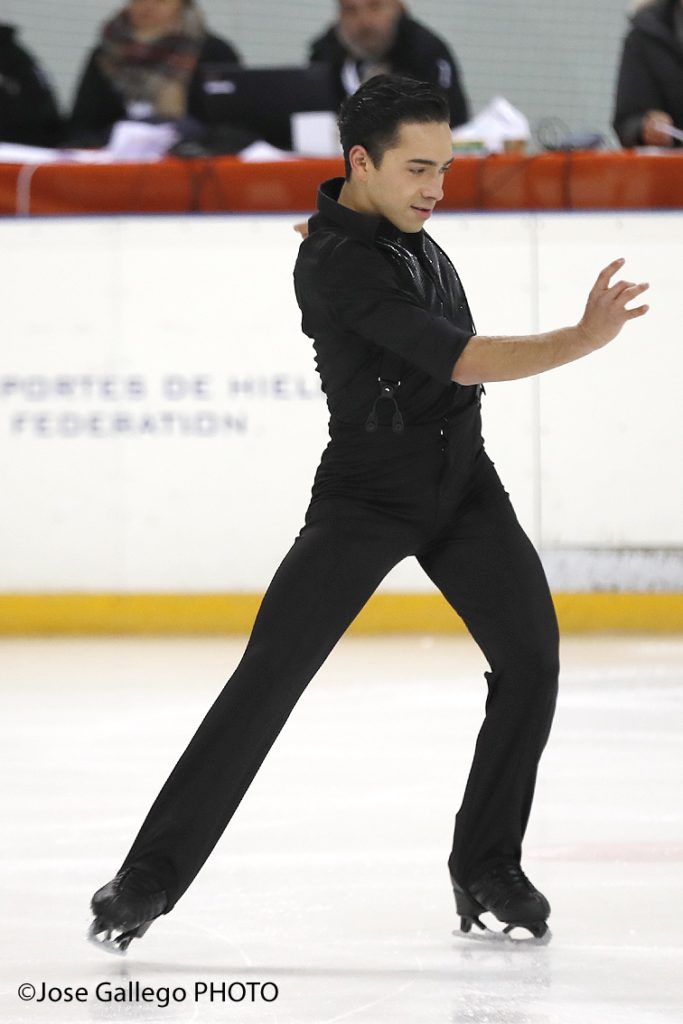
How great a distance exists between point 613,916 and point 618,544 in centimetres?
356

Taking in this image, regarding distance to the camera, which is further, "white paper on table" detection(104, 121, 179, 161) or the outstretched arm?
"white paper on table" detection(104, 121, 179, 161)

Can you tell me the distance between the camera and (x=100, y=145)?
296 inches

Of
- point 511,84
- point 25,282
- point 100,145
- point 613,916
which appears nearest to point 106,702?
point 25,282

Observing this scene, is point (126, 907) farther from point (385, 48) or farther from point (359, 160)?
point (385, 48)

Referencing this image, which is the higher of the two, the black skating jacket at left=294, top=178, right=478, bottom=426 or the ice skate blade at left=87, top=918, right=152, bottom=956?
the black skating jacket at left=294, top=178, right=478, bottom=426

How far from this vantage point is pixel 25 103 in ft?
25.1

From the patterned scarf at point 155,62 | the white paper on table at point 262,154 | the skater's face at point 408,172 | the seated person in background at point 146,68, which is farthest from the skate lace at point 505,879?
the patterned scarf at point 155,62

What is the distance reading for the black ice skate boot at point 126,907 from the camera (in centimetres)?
266

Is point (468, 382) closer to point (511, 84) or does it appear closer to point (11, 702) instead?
point (11, 702)

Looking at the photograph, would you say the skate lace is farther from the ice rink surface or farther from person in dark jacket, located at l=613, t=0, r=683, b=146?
person in dark jacket, located at l=613, t=0, r=683, b=146

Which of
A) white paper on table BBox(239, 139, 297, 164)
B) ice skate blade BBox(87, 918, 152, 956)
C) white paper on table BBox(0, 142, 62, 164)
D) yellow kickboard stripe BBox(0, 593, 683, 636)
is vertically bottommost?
yellow kickboard stripe BBox(0, 593, 683, 636)

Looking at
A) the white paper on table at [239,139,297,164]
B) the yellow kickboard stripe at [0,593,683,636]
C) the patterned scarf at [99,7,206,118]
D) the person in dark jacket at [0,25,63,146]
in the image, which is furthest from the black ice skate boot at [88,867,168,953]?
the person in dark jacket at [0,25,63,146]

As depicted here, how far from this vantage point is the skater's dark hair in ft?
8.91

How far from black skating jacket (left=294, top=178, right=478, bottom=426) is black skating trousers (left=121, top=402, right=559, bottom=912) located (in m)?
0.05
